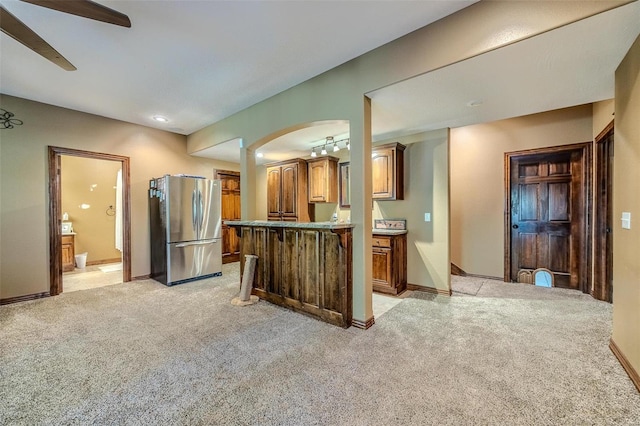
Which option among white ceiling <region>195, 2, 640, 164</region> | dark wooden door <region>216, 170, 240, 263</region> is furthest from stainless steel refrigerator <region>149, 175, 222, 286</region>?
white ceiling <region>195, 2, 640, 164</region>

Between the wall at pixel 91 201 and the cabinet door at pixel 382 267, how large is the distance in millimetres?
6090

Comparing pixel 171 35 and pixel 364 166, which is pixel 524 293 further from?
pixel 171 35

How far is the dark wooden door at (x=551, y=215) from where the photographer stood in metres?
3.83

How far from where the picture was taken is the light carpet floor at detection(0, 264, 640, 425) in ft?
5.13

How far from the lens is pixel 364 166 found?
8.68 ft

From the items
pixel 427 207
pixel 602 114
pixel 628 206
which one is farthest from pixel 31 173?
pixel 602 114

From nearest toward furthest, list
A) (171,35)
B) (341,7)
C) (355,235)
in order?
(341,7), (171,35), (355,235)

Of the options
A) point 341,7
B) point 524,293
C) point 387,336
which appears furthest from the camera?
point 524,293

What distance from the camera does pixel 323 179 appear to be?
496 cm

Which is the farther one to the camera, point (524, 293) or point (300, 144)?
point (300, 144)

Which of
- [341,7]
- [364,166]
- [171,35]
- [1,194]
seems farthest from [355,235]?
[1,194]

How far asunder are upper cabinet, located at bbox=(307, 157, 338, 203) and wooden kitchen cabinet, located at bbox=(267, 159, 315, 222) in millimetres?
172

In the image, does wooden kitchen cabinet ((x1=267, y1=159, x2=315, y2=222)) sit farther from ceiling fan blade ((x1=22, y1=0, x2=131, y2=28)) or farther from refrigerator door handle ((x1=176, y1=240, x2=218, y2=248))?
ceiling fan blade ((x1=22, y1=0, x2=131, y2=28))

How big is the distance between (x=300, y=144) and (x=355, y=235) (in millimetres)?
2594
